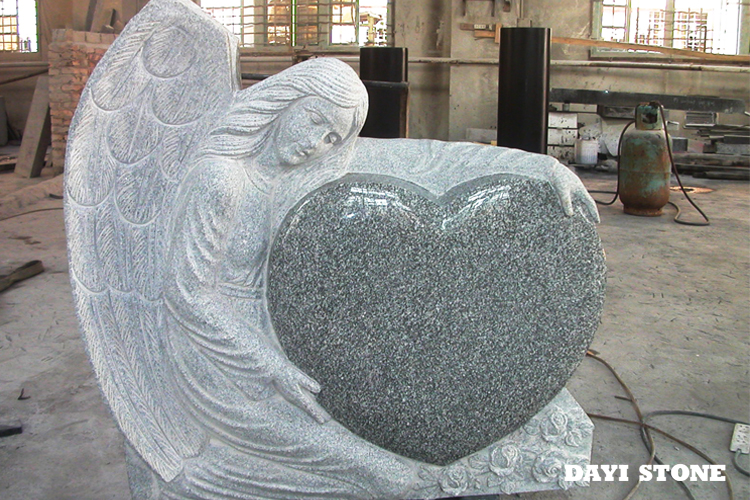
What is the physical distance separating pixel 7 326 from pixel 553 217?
288 centimetres

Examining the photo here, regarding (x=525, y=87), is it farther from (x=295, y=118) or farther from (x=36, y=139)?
(x=36, y=139)

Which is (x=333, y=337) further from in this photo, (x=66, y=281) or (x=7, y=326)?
(x=66, y=281)

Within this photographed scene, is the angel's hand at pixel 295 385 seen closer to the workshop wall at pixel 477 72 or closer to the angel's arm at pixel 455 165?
the angel's arm at pixel 455 165

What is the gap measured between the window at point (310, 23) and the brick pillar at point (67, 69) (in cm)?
351

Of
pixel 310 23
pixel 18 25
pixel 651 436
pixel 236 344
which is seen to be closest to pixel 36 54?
pixel 18 25

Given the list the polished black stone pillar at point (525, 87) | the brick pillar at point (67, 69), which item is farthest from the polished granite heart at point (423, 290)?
the brick pillar at point (67, 69)

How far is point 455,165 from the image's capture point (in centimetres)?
196

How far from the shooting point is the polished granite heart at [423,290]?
187cm

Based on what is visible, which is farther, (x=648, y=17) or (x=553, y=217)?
(x=648, y=17)

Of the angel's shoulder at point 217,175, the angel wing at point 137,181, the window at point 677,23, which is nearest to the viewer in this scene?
the angel's shoulder at point 217,175

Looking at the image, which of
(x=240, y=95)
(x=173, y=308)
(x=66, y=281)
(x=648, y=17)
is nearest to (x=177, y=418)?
(x=173, y=308)

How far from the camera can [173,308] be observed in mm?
1886

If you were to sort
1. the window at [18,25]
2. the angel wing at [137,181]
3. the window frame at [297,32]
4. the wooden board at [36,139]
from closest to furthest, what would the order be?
the angel wing at [137,181], the wooden board at [36,139], the window frame at [297,32], the window at [18,25]

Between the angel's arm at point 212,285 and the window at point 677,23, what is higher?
the window at point 677,23
